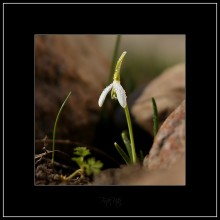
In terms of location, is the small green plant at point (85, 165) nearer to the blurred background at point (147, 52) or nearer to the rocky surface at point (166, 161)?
the rocky surface at point (166, 161)

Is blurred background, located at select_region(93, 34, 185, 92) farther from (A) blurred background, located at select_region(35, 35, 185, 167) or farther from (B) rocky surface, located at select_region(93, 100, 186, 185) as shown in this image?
(B) rocky surface, located at select_region(93, 100, 186, 185)

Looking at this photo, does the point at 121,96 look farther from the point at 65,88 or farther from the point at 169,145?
the point at 65,88

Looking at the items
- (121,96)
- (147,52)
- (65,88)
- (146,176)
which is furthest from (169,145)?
(147,52)

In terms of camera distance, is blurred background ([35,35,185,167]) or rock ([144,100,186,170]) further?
blurred background ([35,35,185,167])

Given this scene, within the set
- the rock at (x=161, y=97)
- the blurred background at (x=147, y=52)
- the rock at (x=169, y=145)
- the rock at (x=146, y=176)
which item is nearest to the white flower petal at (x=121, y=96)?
the rock at (x=169, y=145)

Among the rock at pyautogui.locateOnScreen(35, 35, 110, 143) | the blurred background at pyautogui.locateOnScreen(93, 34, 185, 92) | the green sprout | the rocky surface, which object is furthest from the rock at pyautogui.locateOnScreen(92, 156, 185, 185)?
the blurred background at pyautogui.locateOnScreen(93, 34, 185, 92)
